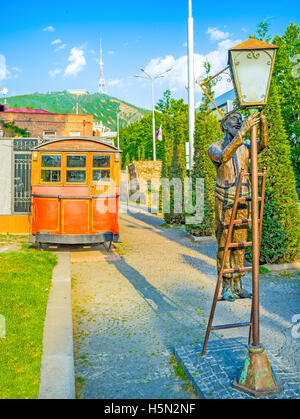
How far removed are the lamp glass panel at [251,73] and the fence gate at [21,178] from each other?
11319 mm

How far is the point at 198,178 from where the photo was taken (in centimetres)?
1327

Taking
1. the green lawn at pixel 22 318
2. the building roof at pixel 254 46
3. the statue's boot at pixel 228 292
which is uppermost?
the building roof at pixel 254 46

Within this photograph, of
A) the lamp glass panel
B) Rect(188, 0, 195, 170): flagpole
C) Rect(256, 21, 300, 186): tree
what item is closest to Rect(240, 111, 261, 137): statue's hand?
the lamp glass panel

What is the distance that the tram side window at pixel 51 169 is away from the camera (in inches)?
414

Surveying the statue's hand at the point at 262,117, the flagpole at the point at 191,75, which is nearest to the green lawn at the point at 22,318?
the statue's hand at the point at 262,117

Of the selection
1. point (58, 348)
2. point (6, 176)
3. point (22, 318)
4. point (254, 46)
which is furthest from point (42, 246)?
point (254, 46)

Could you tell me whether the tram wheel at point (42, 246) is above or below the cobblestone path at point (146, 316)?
above

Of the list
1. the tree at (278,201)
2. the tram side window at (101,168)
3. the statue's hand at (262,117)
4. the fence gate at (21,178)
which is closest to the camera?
the statue's hand at (262,117)

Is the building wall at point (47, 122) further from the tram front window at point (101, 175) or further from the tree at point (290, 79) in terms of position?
the tram front window at point (101, 175)

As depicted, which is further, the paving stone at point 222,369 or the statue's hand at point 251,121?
the statue's hand at point 251,121

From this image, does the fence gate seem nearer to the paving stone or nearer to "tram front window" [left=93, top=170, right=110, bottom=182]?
"tram front window" [left=93, top=170, right=110, bottom=182]

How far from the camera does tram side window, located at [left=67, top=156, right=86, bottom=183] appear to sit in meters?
10.5

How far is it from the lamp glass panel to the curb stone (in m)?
3.22
